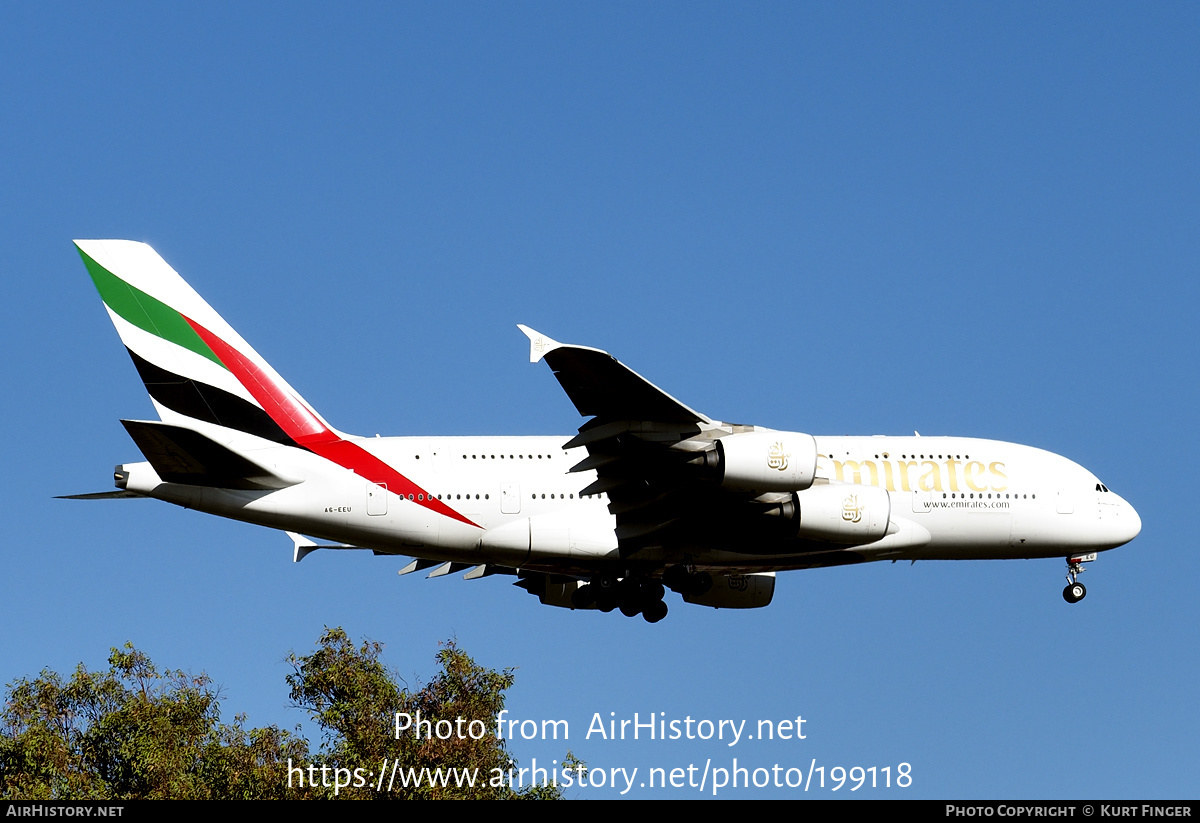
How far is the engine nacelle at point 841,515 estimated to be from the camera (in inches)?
1227

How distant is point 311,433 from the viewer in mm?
31641

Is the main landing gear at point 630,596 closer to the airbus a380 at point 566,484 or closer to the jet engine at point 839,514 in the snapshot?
the airbus a380 at point 566,484

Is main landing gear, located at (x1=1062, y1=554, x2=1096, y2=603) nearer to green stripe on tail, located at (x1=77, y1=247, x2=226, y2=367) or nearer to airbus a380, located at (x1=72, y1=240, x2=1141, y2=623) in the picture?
airbus a380, located at (x1=72, y1=240, x2=1141, y2=623)

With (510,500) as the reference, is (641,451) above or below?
above

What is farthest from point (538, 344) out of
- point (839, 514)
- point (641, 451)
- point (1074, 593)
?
point (1074, 593)

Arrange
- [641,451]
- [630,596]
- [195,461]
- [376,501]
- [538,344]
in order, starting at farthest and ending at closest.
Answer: [630,596], [376,501], [641,451], [195,461], [538,344]

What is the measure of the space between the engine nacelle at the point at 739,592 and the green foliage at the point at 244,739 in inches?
223

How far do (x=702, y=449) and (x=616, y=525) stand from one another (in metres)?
3.64

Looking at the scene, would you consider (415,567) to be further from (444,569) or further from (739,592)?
(739,592)

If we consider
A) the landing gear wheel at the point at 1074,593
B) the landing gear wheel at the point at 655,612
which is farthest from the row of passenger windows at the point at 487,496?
the landing gear wheel at the point at 1074,593

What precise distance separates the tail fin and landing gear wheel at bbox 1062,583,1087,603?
57.6 feet

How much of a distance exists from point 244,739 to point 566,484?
13.3 meters

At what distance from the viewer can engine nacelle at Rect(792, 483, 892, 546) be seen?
31156 mm
